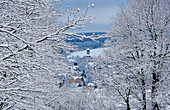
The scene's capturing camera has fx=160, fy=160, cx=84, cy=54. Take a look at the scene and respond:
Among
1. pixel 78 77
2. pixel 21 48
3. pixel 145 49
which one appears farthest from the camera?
pixel 78 77

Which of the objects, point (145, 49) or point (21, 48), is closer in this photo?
point (21, 48)

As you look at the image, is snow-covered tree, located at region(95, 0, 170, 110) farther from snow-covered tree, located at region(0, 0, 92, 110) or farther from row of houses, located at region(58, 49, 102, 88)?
snow-covered tree, located at region(0, 0, 92, 110)

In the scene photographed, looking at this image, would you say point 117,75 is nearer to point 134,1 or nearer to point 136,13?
point 136,13

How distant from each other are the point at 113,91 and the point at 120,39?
249 centimetres

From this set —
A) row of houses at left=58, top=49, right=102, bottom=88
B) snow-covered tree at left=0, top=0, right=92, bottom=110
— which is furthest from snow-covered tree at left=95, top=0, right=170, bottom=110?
snow-covered tree at left=0, top=0, right=92, bottom=110

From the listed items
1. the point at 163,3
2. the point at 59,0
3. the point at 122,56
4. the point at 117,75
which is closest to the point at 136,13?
the point at 163,3

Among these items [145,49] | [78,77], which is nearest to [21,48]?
[145,49]

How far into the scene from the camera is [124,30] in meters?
7.00

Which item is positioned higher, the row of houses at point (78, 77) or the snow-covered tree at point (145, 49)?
the snow-covered tree at point (145, 49)

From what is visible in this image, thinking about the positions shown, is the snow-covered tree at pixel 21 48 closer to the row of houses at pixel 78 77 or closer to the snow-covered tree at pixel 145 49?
the row of houses at pixel 78 77

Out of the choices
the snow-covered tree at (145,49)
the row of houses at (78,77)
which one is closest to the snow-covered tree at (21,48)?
the row of houses at (78,77)

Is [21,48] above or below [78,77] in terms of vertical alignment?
above

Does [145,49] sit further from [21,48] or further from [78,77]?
[21,48]

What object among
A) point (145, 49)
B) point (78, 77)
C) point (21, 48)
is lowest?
point (78, 77)
